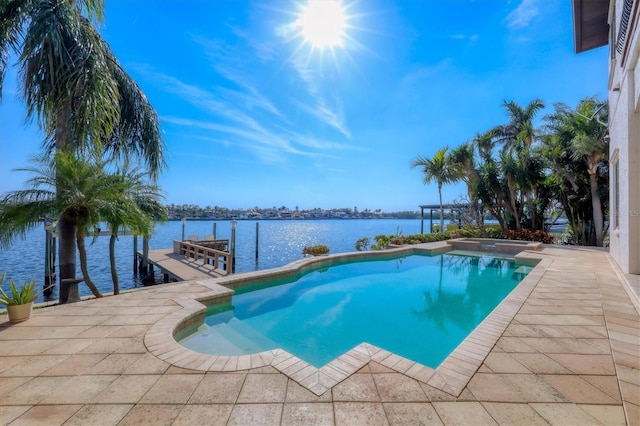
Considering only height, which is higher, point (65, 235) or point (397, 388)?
point (65, 235)

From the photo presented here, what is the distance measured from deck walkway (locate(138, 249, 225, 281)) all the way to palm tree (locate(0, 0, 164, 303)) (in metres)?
4.58

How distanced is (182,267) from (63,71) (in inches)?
316

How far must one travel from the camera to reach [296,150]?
20.7 meters

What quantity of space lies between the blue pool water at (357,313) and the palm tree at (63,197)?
9.22ft

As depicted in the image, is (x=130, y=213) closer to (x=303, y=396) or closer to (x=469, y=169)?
(x=303, y=396)

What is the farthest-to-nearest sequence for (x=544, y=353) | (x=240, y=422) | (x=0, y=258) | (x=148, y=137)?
1. (x=0, y=258)
2. (x=148, y=137)
3. (x=544, y=353)
4. (x=240, y=422)

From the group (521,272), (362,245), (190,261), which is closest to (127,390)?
(521,272)

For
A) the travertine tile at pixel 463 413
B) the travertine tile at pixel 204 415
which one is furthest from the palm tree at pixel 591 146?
the travertine tile at pixel 204 415

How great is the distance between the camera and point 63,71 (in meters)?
5.09

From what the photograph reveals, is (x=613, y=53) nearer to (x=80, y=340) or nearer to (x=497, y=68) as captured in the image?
(x=497, y=68)

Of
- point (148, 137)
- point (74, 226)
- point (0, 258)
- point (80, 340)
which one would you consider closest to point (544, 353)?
point (80, 340)

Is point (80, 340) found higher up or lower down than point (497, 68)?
lower down

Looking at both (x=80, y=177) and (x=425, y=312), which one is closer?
(x=80, y=177)

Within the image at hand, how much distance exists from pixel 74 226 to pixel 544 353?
7789 mm
